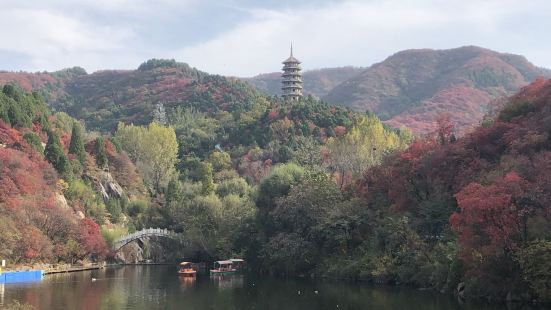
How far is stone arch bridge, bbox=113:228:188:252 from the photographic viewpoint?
63.3 m

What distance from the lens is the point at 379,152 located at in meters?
69.4

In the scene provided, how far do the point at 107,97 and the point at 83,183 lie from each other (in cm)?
7832

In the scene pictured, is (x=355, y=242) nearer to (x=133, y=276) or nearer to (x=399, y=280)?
(x=399, y=280)

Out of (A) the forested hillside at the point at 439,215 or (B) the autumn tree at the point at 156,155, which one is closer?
(A) the forested hillside at the point at 439,215

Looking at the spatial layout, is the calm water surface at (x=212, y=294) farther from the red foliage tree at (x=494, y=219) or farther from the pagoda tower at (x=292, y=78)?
the pagoda tower at (x=292, y=78)

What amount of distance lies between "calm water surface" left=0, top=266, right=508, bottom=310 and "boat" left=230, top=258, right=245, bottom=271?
6853 millimetres

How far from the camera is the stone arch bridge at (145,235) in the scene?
208 ft

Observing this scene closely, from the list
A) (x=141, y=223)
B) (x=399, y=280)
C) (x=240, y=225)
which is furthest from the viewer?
(x=141, y=223)

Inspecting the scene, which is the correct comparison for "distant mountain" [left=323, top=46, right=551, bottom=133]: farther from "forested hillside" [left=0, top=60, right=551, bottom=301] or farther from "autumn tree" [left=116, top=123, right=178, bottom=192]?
"autumn tree" [left=116, top=123, right=178, bottom=192]

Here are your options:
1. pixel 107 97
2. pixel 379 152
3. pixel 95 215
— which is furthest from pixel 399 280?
pixel 107 97

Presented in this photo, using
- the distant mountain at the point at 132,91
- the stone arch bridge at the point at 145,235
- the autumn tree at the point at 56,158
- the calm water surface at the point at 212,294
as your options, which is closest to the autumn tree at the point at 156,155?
the stone arch bridge at the point at 145,235

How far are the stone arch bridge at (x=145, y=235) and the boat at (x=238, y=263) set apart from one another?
9.08 m

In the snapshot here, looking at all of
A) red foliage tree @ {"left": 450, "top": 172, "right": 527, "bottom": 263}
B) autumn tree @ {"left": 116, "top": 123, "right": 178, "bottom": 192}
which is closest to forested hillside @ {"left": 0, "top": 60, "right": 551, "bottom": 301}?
red foliage tree @ {"left": 450, "top": 172, "right": 527, "bottom": 263}

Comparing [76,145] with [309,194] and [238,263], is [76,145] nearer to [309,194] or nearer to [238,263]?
[238,263]
